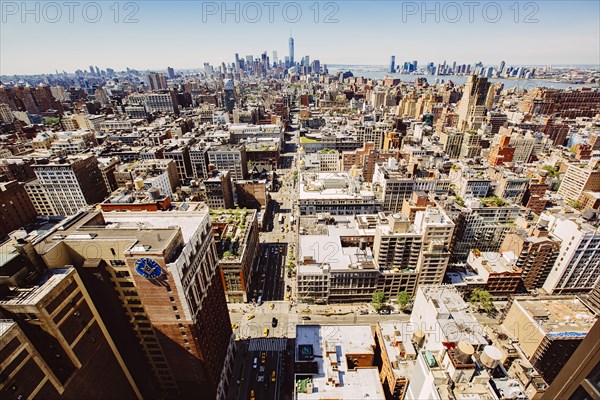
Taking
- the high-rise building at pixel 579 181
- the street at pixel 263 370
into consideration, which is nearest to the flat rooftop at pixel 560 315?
the street at pixel 263 370

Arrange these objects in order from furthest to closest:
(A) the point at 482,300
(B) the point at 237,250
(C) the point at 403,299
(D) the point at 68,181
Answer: (D) the point at 68,181 < (B) the point at 237,250 < (A) the point at 482,300 < (C) the point at 403,299

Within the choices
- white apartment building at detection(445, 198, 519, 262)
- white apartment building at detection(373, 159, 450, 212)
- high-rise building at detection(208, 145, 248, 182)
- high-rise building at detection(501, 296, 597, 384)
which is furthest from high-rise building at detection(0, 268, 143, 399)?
high-rise building at detection(208, 145, 248, 182)

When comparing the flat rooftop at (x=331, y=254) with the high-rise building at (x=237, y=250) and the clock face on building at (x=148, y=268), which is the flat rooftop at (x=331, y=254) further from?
the clock face on building at (x=148, y=268)

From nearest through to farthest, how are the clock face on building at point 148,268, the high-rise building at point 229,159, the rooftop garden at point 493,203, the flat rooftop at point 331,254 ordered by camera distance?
1. the clock face on building at point 148,268
2. the flat rooftop at point 331,254
3. the rooftop garden at point 493,203
4. the high-rise building at point 229,159

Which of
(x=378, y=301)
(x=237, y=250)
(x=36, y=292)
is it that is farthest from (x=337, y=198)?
(x=36, y=292)

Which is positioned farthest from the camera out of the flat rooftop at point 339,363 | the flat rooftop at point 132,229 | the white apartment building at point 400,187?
the white apartment building at point 400,187

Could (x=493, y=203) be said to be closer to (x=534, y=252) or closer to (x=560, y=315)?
→ (x=534, y=252)
